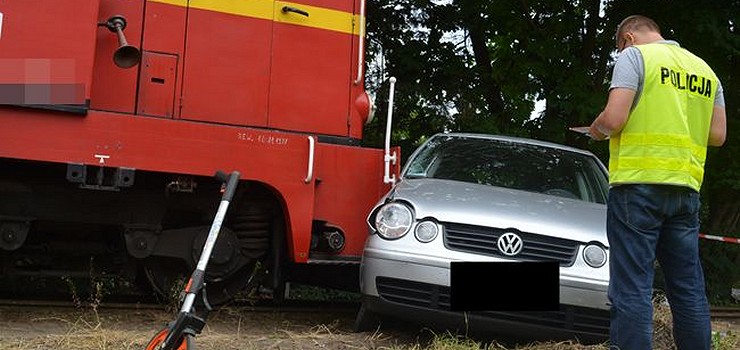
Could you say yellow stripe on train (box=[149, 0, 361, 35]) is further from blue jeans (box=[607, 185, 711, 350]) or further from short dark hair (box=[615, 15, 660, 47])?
blue jeans (box=[607, 185, 711, 350])

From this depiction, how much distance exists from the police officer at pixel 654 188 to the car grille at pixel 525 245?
0.92 m

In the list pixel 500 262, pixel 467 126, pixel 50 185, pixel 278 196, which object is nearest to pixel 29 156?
pixel 50 185

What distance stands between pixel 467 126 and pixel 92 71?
7.13m

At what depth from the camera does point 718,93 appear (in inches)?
153

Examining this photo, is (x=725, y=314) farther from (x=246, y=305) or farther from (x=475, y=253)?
(x=246, y=305)

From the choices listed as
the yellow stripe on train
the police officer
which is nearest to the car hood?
the police officer

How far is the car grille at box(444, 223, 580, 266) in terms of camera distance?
459 centimetres

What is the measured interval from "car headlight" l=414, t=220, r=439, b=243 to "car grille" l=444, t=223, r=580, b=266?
80 millimetres

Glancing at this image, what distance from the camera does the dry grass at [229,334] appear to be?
416cm

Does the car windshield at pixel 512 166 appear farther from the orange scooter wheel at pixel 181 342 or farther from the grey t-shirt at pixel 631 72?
the orange scooter wheel at pixel 181 342

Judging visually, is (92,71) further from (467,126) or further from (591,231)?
(467,126)

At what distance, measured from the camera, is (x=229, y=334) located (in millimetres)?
4738

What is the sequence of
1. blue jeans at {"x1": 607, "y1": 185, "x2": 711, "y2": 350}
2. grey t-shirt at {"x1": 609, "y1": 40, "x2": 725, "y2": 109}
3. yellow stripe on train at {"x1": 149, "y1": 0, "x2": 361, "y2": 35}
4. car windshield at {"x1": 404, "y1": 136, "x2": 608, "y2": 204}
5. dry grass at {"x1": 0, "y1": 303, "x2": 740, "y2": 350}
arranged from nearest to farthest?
blue jeans at {"x1": 607, "y1": 185, "x2": 711, "y2": 350} → grey t-shirt at {"x1": 609, "y1": 40, "x2": 725, "y2": 109} → dry grass at {"x1": 0, "y1": 303, "x2": 740, "y2": 350} → yellow stripe on train at {"x1": 149, "y1": 0, "x2": 361, "y2": 35} → car windshield at {"x1": 404, "y1": 136, "x2": 608, "y2": 204}

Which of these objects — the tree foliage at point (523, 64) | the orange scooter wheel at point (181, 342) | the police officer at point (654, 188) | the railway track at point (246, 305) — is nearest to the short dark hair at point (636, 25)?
the police officer at point (654, 188)
